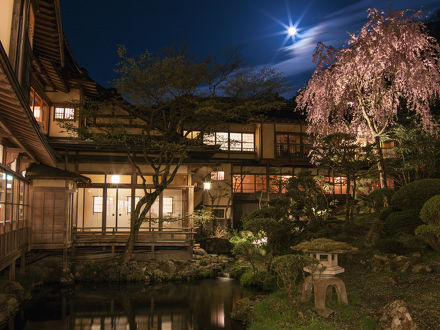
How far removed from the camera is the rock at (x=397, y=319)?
6.38m

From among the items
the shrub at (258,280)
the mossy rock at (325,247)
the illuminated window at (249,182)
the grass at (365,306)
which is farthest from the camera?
the illuminated window at (249,182)

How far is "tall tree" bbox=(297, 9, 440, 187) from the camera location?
15.2 m

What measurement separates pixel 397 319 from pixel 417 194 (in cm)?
674

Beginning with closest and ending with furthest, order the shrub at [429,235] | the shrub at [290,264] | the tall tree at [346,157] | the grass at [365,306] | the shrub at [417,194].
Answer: the grass at [365,306], the shrub at [290,264], the shrub at [429,235], the shrub at [417,194], the tall tree at [346,157]

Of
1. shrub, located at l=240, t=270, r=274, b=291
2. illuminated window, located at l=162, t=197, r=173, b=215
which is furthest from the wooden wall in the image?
shrub, located at l=240, t=270, r=274, b=291

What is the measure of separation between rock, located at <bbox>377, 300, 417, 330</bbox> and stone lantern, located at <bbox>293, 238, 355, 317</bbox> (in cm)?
140

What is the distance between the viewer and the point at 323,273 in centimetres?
863

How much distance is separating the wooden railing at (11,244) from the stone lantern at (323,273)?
7.12 meters

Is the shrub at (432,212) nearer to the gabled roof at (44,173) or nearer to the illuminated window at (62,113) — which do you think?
the gabled roof at (44,173)

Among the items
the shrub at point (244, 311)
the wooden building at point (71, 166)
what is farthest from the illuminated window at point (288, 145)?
the shrub at point (244, 311)

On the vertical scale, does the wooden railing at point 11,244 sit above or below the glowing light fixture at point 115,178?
below

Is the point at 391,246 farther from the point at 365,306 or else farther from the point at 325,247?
the point at 325,247

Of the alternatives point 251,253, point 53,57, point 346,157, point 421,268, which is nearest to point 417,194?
point 346,157

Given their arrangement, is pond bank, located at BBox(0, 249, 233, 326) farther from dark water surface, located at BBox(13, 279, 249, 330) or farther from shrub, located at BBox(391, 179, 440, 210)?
shrub, located at BBox(391, 179, 440, 210)
